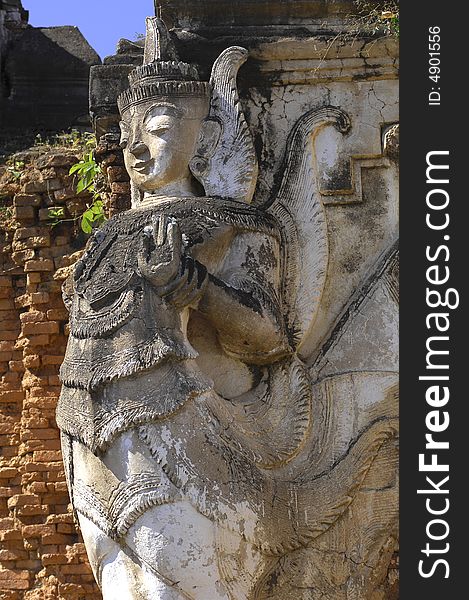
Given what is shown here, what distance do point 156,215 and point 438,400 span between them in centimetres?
126

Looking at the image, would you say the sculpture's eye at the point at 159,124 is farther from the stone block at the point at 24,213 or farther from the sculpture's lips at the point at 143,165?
the stone block at the point at 24,213

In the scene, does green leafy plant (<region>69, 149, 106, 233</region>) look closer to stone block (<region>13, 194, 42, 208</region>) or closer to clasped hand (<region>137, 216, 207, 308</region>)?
clasped hand (<region>137, 216, 207, 308</region>)

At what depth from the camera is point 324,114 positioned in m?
5.14

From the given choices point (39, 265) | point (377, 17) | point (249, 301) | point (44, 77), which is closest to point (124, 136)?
point (249, 301)

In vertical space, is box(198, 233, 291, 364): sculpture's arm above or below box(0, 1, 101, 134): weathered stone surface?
below

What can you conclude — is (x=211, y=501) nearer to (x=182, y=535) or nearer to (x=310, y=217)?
(x=182, y=535)

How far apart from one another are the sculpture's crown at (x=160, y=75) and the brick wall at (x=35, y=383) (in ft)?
9.24

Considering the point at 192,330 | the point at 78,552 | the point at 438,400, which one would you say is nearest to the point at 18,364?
the point at 78,552

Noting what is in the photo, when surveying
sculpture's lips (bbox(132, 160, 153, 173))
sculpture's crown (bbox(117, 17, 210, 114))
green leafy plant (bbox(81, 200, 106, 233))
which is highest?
sculpture's crown (bbox(117, 17, 210, 114))

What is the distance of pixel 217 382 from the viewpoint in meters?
4.91

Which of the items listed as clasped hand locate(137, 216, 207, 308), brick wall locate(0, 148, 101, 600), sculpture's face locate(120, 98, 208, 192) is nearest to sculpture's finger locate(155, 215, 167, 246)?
clasped hand locate(137, 216, 207, 308)

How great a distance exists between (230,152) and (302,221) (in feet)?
1.32

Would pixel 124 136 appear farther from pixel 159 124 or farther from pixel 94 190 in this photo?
pixel 94 190

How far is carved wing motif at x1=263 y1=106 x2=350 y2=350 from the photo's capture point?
16.5ft
